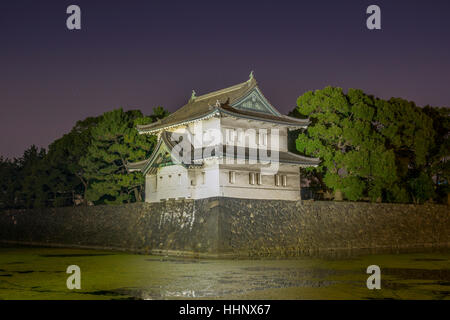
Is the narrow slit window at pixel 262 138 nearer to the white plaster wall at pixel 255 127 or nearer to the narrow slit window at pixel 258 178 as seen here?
the white plaster wall at pixel 255 127

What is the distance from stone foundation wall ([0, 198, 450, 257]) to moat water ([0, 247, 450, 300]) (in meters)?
5.34

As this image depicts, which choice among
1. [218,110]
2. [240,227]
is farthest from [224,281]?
[218,110]

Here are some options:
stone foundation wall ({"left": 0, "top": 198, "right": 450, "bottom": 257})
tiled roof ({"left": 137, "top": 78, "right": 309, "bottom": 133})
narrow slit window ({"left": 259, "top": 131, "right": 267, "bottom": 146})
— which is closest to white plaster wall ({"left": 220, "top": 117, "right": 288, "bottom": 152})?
narrow slit window ({"left": 259, "top": 131, "right": 267, "bottom": 146})

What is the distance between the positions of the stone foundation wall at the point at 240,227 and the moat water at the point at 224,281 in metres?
5.34

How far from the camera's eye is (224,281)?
1338cm

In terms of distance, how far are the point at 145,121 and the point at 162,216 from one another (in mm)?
11874

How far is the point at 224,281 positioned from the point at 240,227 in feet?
35.4

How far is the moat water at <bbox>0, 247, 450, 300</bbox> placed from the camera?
1102cm

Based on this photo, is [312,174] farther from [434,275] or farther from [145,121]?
[434,275]

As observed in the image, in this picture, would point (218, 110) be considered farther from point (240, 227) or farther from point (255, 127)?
point (240, 227)

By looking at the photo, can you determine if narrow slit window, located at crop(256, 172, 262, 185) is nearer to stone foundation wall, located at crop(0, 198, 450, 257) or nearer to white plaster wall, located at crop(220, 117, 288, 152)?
white plaster wall, located at crop(220, 117, 288, 152)

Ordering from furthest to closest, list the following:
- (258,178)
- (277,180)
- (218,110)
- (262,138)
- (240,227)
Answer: (262,138)
(277,180)
(258,178)
(218,110)
(240,227)

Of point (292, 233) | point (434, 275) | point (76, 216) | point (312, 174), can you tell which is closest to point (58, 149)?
point (76, 216)

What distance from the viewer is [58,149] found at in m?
42.5
